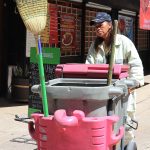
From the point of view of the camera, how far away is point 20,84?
9758 millimetres

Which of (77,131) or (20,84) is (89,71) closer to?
(77,131)

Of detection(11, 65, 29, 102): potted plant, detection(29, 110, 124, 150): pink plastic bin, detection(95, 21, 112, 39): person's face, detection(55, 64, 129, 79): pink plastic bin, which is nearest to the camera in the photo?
detection(29, 110, 124, 150): pink plastic bin

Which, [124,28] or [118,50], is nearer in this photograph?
[118,50]

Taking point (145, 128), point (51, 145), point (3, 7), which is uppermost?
point (3, 7)

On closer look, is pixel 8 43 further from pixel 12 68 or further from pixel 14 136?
pixel 14 136

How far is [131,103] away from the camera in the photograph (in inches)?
190

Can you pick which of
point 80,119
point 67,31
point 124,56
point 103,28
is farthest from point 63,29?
point 80,119

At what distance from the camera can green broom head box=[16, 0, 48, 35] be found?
11.7 feet

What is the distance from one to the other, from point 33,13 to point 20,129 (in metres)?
4.16

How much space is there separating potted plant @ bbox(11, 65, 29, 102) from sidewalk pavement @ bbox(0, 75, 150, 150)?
171 millimetres

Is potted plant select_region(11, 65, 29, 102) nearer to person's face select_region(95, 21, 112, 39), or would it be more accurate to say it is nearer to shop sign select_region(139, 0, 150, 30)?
person's face select_region(95, 21, 112, 39)

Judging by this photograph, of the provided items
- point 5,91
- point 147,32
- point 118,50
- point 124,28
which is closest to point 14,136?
point 118,50

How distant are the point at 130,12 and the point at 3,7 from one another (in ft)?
25.0

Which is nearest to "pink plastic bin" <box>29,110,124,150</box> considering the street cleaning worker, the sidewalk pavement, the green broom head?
the green broom head
